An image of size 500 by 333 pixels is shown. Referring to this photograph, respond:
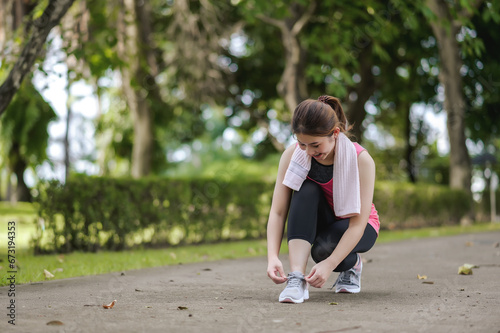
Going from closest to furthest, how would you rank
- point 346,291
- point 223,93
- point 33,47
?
point 346,291, point 33,47, point 223,93

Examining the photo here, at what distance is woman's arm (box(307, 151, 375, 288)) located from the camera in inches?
163

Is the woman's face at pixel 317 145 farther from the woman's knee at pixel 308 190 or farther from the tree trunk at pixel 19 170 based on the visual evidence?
the tree trunk at pixel 19 170

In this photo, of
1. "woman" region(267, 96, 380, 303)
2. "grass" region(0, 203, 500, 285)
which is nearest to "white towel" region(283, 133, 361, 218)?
"woman" region(267, 96, 380, 303)

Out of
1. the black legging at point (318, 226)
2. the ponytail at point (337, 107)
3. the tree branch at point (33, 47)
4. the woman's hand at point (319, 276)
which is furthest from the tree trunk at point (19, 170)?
the woman's hand at point (319, 276)

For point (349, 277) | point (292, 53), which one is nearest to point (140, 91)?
point (292, 53)

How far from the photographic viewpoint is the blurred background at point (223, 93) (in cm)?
955

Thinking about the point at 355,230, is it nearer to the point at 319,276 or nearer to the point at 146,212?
the point at 319,276

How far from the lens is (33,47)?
746 centimetres

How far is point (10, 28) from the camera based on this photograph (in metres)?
13.6

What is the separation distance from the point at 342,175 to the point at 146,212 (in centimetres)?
599

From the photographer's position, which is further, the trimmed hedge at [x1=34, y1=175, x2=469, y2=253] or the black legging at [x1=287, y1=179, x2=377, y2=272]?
the trimmed hedge at [x1=34, y1=175, x2=469, y2=253]

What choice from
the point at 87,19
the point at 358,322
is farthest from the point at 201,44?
the point at 358,322

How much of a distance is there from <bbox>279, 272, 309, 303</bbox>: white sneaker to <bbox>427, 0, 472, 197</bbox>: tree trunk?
553 inches

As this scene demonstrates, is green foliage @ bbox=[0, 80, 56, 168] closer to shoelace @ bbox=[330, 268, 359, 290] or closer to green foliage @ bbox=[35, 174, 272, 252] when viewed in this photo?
green foliage @ bbox=[35, 174, 272, 252]
